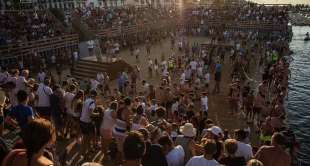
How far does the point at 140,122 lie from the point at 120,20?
29.5m

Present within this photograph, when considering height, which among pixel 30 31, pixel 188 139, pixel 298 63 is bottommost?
pixel 298 63

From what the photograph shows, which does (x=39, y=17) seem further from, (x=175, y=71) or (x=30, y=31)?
(x=175, y=71)

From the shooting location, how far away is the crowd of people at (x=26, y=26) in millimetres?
23625

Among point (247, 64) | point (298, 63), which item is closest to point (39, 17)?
point (247, 64)

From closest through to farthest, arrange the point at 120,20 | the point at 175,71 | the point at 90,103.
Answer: the point at 90,103 → the point at 175,71 → the point at 120,20

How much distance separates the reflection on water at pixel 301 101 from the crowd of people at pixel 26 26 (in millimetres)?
18071

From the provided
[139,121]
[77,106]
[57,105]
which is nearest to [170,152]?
[139,121]

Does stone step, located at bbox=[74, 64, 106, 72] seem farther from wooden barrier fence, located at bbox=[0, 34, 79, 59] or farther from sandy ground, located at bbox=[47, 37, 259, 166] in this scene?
wooden barrier fence, located at bbox=[0, 34, 79, 59]

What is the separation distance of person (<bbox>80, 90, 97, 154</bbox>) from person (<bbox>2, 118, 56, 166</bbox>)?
4.90 metres

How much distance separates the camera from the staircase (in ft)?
70.1

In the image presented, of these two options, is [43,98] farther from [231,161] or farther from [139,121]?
[231,161]

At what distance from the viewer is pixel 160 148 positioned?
223 inches

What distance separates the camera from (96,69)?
21656 millimetres

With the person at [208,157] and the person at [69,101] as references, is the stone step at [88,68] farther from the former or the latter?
the person at [208,157]
